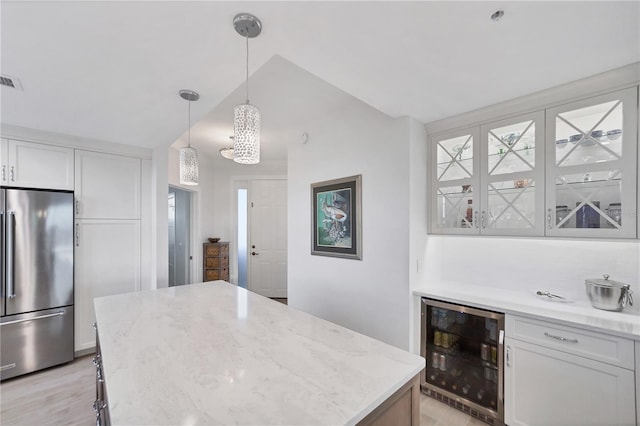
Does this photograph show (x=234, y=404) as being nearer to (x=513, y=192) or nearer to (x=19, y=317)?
(x=513, y=192)

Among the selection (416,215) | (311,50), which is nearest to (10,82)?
(311,50)

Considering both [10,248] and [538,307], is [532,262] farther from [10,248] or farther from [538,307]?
[10,248]

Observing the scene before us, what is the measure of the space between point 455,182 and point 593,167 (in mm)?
827

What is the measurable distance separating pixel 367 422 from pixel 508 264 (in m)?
2.03

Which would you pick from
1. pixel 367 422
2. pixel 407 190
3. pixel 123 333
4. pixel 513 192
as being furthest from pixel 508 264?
pixel 123 333

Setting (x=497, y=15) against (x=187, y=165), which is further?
(x=187, y=165)

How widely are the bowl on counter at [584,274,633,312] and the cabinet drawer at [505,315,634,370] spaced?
0.36m

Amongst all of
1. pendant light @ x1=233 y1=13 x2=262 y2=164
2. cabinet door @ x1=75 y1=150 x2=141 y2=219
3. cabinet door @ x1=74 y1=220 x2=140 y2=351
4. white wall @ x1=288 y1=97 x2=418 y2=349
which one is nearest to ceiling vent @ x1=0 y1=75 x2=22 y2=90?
cabinet door @ x1=75 y1=150 x2=141 y2=219

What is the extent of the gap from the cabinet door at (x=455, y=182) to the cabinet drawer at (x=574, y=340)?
2.33 ft

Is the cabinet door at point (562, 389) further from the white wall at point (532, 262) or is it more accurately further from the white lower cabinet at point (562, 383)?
the white wall at point (532, 262)

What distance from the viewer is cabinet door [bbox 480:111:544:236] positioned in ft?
6.39

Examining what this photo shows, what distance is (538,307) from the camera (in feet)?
6.24

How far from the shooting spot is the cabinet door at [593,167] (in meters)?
1.64

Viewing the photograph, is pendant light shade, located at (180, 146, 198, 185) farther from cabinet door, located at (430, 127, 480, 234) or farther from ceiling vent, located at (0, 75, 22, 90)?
cabinet door, located at (430, 127, 480, 234)
